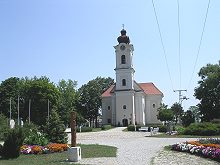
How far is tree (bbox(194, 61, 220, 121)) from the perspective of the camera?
61062 mm

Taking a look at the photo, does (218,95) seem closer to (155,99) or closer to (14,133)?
(155,99)

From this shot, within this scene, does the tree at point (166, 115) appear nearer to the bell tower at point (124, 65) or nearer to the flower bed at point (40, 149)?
the bell tower at point (124, 65)

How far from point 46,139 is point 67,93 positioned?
5791 centimetres

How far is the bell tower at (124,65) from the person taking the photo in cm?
6925

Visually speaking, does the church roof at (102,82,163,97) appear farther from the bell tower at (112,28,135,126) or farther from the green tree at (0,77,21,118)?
the green tree at (0,77,21,118)

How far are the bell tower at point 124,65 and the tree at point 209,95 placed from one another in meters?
13.0

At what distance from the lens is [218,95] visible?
61562 millimetres

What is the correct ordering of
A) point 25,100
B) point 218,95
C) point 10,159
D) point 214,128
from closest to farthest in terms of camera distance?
point 10,159, point 214,128, point 218,95, point 25,100

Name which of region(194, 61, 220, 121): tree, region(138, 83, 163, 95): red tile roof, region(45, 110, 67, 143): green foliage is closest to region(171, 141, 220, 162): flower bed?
region(45, 110, 67, 143): green foliage

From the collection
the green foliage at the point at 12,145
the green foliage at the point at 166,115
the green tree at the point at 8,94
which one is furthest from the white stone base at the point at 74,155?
the green tree at the point at 8,94

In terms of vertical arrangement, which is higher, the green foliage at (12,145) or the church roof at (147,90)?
the church roof at (147,90)

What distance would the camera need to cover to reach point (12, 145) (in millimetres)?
17828

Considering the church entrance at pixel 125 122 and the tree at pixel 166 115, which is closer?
the tree at pixel 166 115

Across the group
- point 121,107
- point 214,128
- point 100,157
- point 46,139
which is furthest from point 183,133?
point 121,107
